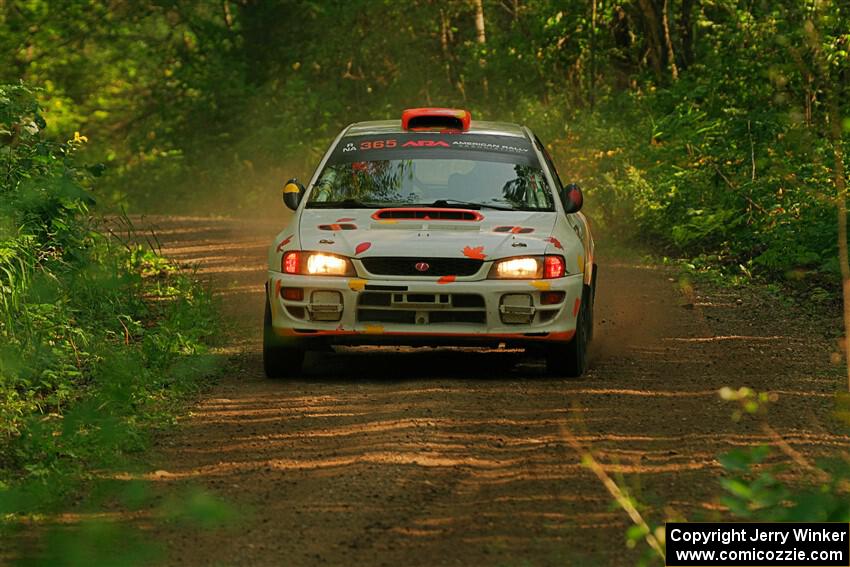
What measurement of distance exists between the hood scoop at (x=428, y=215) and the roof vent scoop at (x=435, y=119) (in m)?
1.37

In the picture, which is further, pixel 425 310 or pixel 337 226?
pixel 337 226

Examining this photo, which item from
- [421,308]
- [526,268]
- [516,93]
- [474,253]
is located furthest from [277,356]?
[516,93]

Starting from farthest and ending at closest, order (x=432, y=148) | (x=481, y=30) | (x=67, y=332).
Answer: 1. (x=481, y=30)
2. (x=432, y=148)
3. (x=67, y=332)

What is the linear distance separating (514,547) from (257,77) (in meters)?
29.6

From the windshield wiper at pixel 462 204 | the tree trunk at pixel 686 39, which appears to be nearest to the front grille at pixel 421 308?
the windshield wiper at pixel 462 204

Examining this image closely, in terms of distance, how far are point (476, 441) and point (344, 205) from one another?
293cm

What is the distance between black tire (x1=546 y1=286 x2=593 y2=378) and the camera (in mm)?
9945

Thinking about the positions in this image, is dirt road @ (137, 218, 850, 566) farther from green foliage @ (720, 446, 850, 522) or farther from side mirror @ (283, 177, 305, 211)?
side mirror @ (283, 177, 305, 211)

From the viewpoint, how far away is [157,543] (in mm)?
6039

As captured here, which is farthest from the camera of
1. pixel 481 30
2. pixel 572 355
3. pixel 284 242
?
pixel 481 30

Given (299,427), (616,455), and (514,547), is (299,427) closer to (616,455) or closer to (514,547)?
(616,455)

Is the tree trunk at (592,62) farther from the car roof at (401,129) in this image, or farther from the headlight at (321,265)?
the headlight at (321,265)

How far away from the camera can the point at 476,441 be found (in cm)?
797

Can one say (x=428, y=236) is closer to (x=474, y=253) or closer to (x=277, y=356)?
(x=474, y=253)
